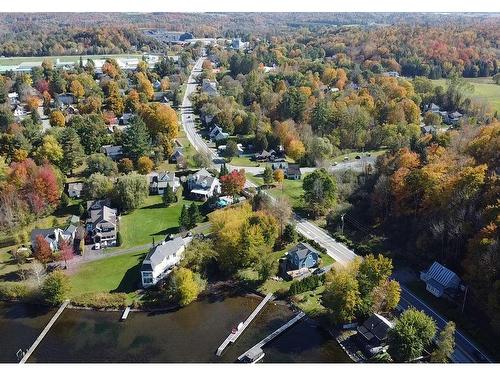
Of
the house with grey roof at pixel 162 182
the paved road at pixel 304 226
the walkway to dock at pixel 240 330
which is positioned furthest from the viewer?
the house with grey roof at pixel 162 182

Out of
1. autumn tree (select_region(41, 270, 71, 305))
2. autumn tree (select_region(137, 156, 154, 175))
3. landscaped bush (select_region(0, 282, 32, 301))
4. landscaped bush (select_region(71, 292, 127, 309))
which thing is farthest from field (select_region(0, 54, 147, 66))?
landscaped bush (select_region(71, 292, 127, 309))

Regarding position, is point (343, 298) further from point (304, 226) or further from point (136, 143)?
point (136, 143)

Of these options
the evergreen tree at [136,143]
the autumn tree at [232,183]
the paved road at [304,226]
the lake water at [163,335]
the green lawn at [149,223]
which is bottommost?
the lake water at [163,335]

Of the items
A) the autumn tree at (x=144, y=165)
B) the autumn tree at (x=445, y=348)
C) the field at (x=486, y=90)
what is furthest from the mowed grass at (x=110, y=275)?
the field at (x=486, y=90)

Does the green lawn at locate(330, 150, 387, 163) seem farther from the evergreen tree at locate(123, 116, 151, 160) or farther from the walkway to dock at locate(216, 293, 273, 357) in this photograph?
the walkway to dock at locate(216, 293, 273, 357)

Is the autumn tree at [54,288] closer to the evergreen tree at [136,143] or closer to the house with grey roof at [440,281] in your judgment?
the evergreen tree at [136,143]

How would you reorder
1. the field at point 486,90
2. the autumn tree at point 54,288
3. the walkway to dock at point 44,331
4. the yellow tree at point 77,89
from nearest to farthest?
the walkway to dock at point 44,331, the autumn tree at point 54,288, the field at point 486,90, the yellow tree at point 77,89

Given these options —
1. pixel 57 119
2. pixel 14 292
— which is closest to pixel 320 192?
pixel 14 292

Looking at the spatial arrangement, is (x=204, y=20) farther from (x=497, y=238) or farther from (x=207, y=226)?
(x=497, y=238)
